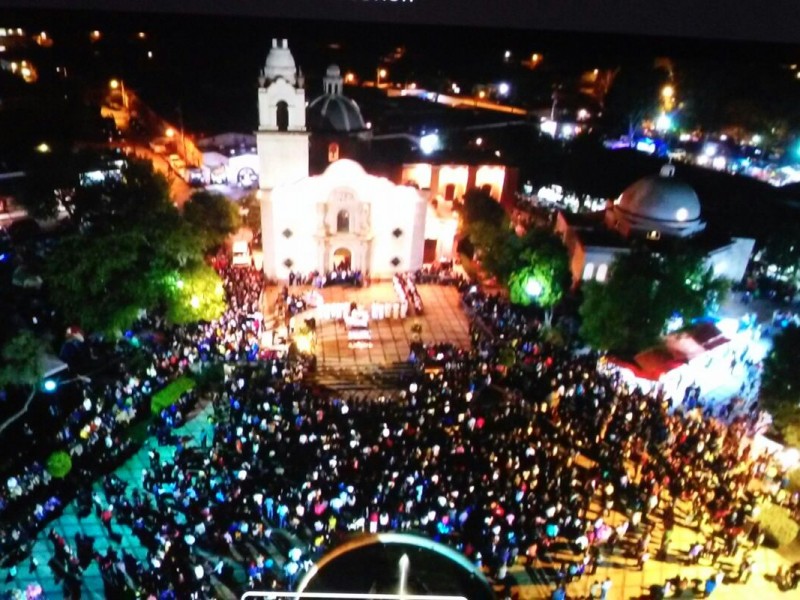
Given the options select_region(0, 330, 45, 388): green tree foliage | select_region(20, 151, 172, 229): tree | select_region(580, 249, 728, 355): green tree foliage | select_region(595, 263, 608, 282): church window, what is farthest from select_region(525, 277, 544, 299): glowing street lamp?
select_region(0, 330, 45, 388): green tree foliage

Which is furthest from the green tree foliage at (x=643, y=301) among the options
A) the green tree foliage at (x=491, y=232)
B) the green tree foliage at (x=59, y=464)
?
the green tree foliage at (x=59, y=464)

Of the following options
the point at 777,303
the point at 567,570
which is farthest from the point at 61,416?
the point at 777,303

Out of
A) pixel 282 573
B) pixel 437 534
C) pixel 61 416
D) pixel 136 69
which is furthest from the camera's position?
pixel 61 416

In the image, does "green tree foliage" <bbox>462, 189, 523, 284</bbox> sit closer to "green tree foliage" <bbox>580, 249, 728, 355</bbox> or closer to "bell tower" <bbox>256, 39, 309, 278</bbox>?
"green tree foliage" <bbox>580, 249, 728, 355</bbox>

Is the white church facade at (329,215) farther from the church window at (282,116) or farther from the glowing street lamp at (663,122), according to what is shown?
the glowing street lamp at (663,122)

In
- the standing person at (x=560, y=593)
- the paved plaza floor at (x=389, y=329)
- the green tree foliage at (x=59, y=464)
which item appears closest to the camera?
the standing person at (x=560, y=593)

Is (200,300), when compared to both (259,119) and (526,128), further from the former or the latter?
(526,128)
